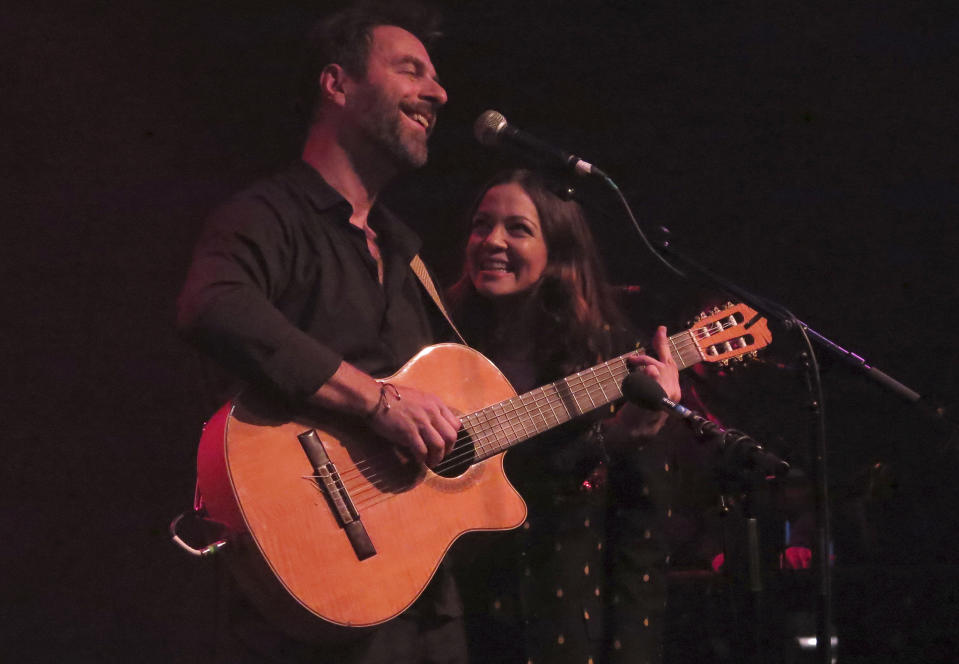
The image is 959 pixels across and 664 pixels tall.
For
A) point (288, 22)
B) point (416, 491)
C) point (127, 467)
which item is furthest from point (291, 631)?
point (288, 22)

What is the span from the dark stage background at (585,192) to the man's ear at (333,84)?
557 mm

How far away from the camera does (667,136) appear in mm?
3838

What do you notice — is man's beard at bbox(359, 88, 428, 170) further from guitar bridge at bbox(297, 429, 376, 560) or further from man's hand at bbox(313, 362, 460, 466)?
guitar bridge at bbox(297, 429, 376, 560)

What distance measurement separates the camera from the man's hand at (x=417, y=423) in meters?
1.90

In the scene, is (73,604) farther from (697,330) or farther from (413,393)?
(697,330)

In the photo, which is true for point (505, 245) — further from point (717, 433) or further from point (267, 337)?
point (717, 433)

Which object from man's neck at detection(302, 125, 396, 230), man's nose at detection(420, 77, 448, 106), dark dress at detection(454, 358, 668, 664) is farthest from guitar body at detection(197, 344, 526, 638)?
man's nose at detection(420, 77, 448, 106)

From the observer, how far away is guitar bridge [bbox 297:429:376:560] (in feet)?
6.02

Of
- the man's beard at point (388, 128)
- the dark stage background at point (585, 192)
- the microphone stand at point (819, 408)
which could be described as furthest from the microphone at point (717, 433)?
the man's beard at point (388, 128)

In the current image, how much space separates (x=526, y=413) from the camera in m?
2.26

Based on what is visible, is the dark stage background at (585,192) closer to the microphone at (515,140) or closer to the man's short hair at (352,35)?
the microphone at (515,140)

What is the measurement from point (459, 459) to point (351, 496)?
1.03 feet

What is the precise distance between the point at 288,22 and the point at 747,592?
91.1 inches

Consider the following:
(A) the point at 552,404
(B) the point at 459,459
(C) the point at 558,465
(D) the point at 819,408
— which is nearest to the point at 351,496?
(B) the point at 459,459
